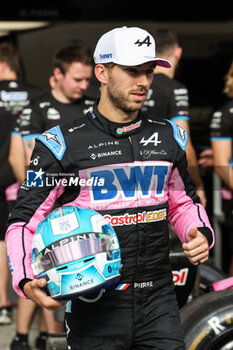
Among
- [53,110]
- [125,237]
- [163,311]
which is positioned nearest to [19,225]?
[125,237]

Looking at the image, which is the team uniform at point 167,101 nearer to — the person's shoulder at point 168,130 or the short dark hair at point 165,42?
the short dark hair at point 165,42

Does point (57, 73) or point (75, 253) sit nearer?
point (75, 253)

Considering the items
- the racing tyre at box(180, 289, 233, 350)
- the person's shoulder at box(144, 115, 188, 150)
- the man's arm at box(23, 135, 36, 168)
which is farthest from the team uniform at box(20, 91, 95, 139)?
the person's shoulder at box(144, 115, 188, 150)

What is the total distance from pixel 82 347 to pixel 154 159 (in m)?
0.74

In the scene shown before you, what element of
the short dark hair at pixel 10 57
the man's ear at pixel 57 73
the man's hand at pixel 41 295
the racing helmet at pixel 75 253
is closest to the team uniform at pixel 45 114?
the man's ear at pixel 57 73

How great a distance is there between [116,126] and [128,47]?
0.30 meters

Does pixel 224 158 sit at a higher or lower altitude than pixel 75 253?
lower

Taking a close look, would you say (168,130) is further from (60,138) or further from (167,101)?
(167,101)

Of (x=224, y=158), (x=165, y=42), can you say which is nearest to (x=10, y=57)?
(x=165, y=42)

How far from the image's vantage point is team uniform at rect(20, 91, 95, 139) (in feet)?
16.2

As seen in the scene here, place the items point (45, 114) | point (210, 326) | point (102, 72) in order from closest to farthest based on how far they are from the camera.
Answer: point (102, 72) → point (210, 326) → point (45, 114)

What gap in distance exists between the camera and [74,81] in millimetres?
5008

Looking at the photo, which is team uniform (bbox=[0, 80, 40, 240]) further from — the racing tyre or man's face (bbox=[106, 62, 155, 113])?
man's face (bbox=[106, 62, 155, 113])

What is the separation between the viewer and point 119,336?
285 cm
